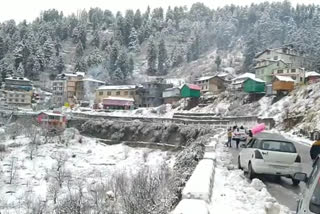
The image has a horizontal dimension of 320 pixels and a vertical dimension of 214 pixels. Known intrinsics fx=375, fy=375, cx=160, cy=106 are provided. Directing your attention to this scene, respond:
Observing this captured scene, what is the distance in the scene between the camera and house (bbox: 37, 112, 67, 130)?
66.4 m

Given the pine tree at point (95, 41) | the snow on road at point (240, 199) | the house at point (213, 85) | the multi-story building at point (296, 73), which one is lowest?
the snow on road at point (240, 199)

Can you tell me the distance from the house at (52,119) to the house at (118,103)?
13.5 metres

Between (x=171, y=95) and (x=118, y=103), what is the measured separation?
11.5 metres

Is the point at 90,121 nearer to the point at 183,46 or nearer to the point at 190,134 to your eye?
the point at 190,134

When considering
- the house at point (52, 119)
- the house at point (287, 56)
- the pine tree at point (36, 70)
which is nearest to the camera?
the house at point (52, 119)

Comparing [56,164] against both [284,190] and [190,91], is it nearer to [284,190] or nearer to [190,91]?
[190,91]

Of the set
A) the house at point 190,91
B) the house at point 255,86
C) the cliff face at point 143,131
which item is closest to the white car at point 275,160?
the cliff face at point 143,131

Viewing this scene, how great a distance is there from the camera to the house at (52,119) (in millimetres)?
66412

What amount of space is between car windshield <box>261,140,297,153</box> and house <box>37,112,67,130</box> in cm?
5762

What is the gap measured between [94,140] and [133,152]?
10.3m

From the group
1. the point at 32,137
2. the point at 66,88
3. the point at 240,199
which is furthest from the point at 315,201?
the point at 66,88

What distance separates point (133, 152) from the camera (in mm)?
54125

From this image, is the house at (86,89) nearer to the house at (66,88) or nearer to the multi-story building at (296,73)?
the house at (66,88)

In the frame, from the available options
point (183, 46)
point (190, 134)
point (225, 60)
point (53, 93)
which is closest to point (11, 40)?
point (53, 93)
